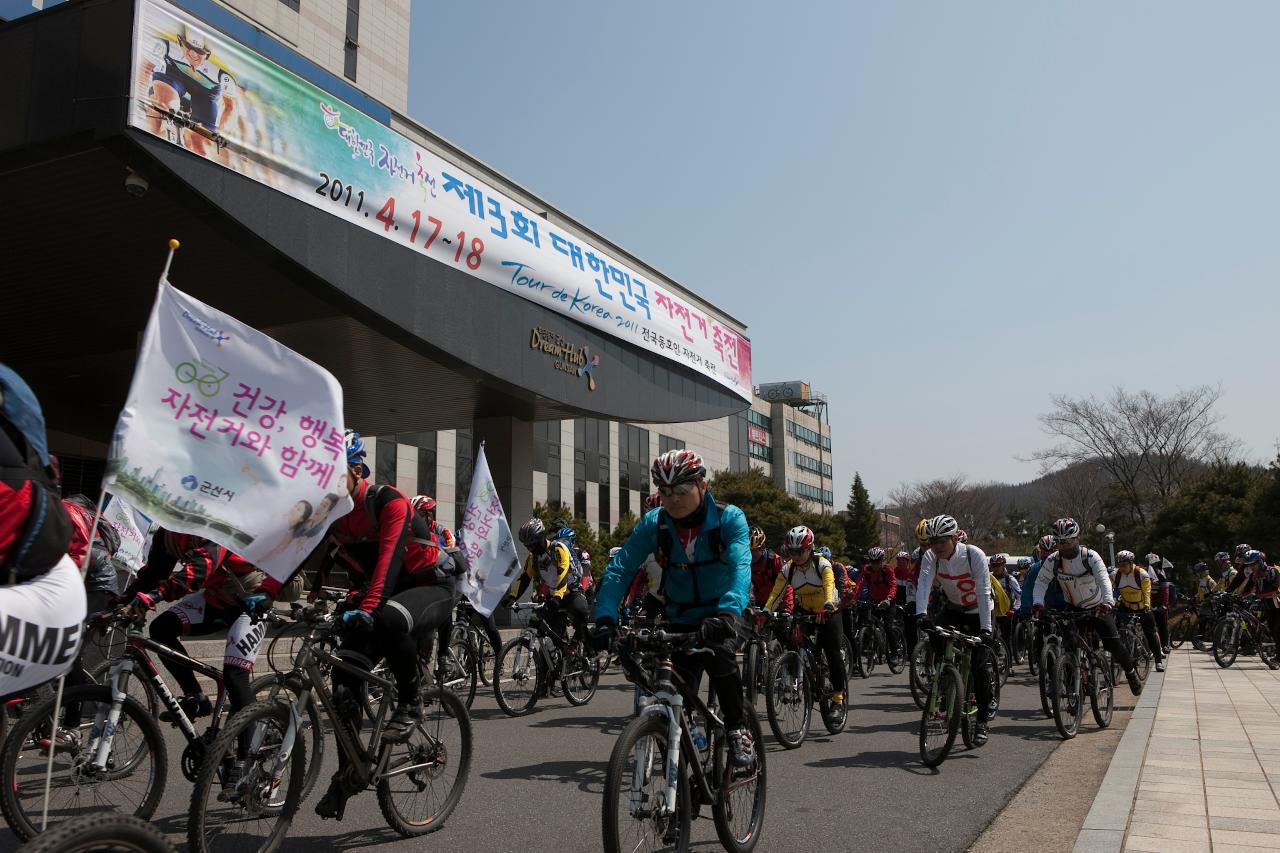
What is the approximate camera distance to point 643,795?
4145 mm

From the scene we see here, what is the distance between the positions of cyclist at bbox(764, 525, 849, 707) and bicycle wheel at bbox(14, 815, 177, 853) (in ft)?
25.0

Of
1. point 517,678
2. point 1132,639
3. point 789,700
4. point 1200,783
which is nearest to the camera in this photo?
point 1200,783

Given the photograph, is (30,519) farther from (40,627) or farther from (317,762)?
(317,762)

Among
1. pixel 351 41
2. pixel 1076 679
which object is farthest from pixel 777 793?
pixel 351 41

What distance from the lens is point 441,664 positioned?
1067 cm

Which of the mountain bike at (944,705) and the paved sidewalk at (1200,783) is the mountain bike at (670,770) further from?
the mountain bike at (944,705)

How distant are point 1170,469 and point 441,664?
178 ft

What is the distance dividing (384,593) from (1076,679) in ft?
24.0

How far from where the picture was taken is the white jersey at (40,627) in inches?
96.7

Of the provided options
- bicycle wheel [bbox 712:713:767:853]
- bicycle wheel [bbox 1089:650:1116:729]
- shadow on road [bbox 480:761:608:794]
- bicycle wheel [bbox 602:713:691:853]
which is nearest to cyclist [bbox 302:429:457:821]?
bicycle wheel [bbox 602:713:691:853]

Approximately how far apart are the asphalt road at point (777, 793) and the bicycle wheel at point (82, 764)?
0.86 ft

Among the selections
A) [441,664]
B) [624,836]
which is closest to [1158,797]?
[624,836]

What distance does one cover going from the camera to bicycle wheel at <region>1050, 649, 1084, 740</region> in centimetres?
919

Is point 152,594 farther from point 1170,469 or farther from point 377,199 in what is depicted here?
point 1170,469
